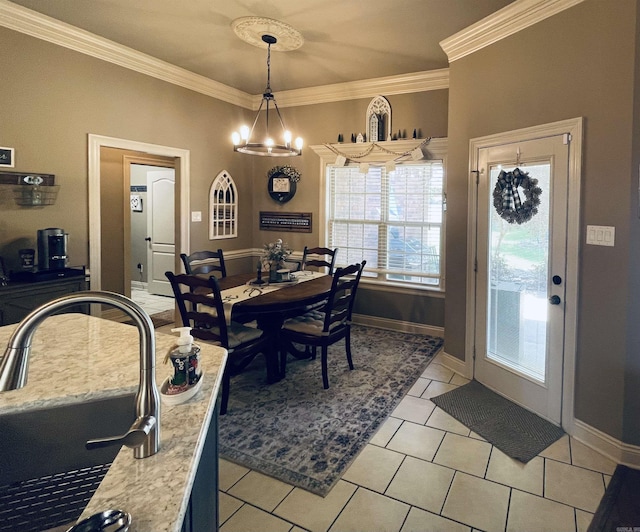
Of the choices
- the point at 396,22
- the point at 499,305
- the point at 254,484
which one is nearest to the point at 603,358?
the point at 499,305

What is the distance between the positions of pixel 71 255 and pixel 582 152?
420cm

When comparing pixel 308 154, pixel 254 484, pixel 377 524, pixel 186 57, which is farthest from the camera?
pixel 308 154

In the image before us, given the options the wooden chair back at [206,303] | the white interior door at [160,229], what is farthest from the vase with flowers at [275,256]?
the white interior door at [160,229]

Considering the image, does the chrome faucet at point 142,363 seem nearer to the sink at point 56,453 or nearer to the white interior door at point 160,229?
the sink at point 56,453

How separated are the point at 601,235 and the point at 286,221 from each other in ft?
12.8

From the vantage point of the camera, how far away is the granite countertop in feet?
2.62

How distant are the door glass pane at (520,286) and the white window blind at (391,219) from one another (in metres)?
1.40

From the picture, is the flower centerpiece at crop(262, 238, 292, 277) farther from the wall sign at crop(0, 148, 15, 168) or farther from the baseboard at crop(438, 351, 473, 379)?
the wall sign at crop(0, 148, 15, 168)

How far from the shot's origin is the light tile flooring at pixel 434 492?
6.59 feet

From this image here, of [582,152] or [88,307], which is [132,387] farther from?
[88,307]

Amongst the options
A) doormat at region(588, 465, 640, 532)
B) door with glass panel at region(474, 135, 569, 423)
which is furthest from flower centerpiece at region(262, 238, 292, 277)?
doormat at region(588, 465, 640, 532)

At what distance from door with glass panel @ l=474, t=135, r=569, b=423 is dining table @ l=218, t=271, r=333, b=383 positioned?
1.37 m

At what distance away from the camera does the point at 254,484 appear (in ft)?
7.50

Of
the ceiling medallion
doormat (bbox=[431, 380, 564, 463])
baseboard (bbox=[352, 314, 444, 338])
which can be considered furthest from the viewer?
baseboard (bbox=[352, 314, 444, 338])
